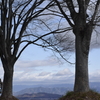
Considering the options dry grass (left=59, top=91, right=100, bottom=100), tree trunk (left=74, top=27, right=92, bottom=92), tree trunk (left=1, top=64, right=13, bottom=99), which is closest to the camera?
dry grass (left=59, top=91, right=100, bottom=100)

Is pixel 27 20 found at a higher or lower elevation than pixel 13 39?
higher

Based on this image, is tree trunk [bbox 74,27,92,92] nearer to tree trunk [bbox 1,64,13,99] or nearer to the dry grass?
the dry grass

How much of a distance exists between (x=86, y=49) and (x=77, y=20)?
1.37m

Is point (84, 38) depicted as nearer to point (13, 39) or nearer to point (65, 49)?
point (65, 49)

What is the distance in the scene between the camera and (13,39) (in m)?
14.5

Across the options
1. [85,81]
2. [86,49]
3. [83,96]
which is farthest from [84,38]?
[83,96]

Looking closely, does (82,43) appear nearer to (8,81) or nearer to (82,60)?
(82,60)

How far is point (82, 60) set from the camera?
1060 centimetres

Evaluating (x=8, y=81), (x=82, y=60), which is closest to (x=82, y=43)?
(x=82, y=60)

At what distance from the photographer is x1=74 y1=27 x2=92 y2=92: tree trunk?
1041cm

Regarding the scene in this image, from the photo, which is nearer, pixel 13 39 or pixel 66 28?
pixel 66 28

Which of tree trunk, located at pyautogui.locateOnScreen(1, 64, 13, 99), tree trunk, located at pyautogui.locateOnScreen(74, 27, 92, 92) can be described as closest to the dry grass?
tree trunk, located at pyautogui.locateOnScreen(74, 27, 92, 92)

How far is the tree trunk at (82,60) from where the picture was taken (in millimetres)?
10414

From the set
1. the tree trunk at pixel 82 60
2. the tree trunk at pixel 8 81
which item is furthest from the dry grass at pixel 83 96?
the tree trunk at pixel 8 81
